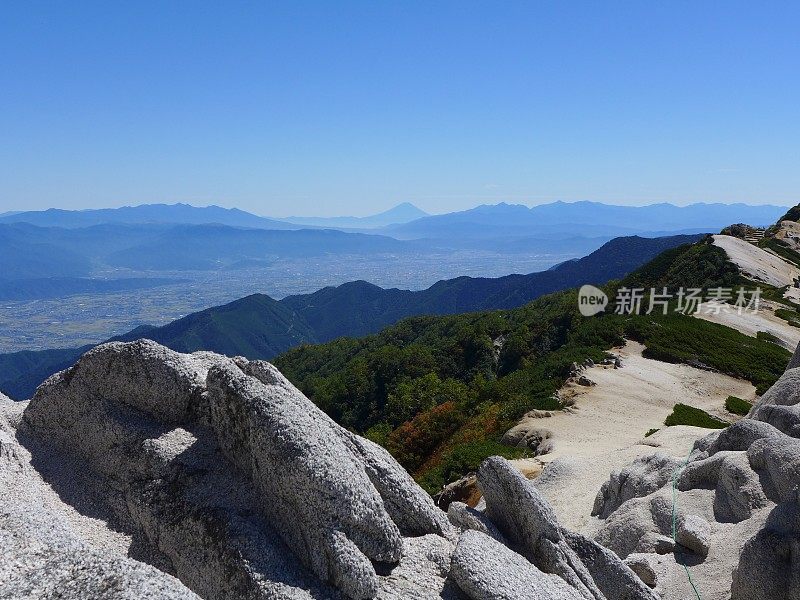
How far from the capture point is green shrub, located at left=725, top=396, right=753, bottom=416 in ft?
91.3

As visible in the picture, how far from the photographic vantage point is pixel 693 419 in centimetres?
2533

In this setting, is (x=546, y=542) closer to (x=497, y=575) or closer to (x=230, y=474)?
(x=497, y=575)

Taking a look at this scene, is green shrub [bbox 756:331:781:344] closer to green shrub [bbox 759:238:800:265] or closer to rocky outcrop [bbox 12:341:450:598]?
green shrub [bbox 759:238:800:265]

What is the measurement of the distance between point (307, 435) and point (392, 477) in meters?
1.95

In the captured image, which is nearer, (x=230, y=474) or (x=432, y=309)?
(x=230, y=474)

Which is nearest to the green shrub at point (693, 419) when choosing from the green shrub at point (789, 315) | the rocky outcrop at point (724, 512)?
the rocky outcrop at point (724, 512)

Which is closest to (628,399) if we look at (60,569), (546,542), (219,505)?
(546,542)

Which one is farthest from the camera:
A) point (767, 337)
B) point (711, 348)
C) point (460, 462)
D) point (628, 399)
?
point (767, 337)

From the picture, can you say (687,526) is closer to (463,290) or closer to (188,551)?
(188,551)

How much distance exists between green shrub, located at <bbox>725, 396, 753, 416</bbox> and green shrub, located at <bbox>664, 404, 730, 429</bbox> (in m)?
1.96

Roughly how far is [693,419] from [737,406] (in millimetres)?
4625

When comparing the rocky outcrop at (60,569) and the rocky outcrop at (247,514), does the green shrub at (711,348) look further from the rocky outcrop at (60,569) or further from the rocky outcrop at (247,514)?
the rocky outcrop at (60,569)

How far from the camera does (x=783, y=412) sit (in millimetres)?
15406

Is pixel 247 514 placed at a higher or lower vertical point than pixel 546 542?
higher
